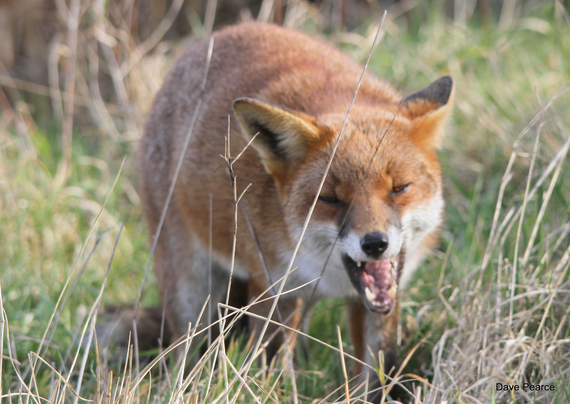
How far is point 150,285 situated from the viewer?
520cm

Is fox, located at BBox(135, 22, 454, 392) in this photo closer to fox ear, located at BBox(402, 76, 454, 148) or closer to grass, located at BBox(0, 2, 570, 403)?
fox ear, located at BBox(402, 76, 454, 148)

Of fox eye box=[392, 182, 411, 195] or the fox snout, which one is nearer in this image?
the fox snout

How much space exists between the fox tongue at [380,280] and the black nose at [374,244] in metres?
0.26

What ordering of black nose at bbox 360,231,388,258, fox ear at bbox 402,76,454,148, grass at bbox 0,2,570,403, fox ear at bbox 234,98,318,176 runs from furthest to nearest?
fox ear at bbox 402,76,454,148
fox ear at bbox 234,98,318,176
grass at bbox 0,2,570,403
black nose at bbox 360,231,388,258

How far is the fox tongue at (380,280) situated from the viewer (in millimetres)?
3127

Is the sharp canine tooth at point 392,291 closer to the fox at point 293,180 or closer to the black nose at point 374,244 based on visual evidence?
the fox at point 293,180

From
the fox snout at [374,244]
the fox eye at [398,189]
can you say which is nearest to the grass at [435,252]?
the fox snout at [374,244]

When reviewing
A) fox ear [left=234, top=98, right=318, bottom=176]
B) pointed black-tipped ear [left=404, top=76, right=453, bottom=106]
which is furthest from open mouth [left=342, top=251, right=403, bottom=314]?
pointed black-tipped ear [left=404, top=76, right=453, bottom=106]

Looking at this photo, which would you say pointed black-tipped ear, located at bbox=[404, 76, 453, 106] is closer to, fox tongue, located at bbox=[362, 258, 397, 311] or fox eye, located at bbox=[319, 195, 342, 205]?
fox eye, located at bbox=[319, 195, 342, 205]

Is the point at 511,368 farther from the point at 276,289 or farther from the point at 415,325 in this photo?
the point at 276,289

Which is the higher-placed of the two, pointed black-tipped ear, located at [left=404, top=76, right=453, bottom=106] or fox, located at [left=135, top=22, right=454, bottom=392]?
pointed black-tipped ear, located at [left=404, top=76, right=453, bottom=106]

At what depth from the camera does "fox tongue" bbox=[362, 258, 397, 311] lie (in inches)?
123

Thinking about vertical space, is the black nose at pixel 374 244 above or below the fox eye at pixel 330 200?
below

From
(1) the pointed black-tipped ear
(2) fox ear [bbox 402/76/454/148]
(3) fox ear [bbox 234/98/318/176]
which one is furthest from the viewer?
(1) the pointed black-tipped ear
